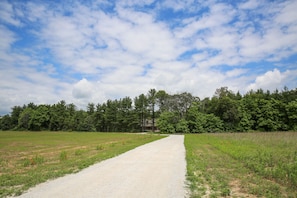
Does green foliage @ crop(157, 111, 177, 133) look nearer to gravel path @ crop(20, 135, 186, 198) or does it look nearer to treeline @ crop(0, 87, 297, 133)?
treeline @ crop(0, 87, 297, 133)

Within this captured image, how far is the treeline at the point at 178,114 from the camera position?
58.9 meters

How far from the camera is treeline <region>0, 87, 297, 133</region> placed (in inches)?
2320

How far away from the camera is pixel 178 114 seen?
7031 cm

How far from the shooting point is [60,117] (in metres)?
88.6

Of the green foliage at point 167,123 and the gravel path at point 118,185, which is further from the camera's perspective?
the green foliage at point 167,123

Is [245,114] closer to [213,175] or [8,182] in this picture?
[213,175]

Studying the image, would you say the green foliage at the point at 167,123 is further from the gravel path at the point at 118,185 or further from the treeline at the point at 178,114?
the gravel path at the point at 118,185

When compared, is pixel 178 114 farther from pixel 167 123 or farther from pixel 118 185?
pixel 118 185

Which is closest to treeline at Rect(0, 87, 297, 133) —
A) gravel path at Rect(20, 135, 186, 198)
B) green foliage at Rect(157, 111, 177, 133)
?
green foliage at Rect(157, 111, 177, 133)

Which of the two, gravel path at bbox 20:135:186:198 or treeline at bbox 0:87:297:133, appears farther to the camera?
treeline at bbox 0:87:297:133

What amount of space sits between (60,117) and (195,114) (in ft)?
190

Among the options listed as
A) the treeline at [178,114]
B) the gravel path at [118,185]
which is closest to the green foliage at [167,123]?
the treeline at [178,114]

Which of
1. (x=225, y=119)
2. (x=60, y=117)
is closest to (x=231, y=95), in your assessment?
(x=225, y=119)

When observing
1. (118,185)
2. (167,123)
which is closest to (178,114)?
(167,123)
